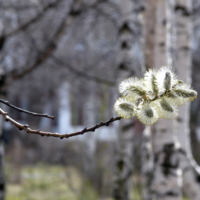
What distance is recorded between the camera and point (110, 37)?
548 inches

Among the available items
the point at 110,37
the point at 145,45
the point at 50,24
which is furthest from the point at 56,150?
the point at 145,45

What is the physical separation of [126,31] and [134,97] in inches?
199

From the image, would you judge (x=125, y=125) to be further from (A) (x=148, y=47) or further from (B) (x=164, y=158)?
(B) (x=164, y=158)

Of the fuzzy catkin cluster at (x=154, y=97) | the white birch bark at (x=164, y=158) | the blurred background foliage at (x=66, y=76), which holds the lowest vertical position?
the fuzzy catkin cluster at (x=154, y=97)

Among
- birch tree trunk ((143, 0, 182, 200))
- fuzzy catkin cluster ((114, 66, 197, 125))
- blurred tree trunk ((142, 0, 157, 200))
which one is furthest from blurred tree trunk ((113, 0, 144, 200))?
fuzzy catkin cluster ((114, 66, 197, 125))

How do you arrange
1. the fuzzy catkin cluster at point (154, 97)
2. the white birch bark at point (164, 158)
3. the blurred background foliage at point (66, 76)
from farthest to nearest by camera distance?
1. the blurred background foliage at point (66, 76)
2. the white birch bark at point (164, 158)
3. the fuzzy catkin cluster at point (154, 97)

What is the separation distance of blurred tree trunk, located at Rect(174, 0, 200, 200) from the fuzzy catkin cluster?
353 centimetres

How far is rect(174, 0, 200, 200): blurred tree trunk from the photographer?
196 inches

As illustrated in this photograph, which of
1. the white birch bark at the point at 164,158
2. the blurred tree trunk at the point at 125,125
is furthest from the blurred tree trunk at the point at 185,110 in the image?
the blurred tree trunk at the point at 125,125

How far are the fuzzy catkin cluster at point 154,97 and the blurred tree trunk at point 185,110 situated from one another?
3533 mm

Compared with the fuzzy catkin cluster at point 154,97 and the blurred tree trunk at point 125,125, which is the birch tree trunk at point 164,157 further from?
the fuzzy catkin cluster at point 154,97

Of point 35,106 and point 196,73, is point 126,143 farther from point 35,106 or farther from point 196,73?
point 35,106

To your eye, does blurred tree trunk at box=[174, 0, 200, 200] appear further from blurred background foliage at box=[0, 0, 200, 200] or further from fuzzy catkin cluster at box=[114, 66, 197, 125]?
fuzzy catkin cluster at box=[114, 66, 197, 125]

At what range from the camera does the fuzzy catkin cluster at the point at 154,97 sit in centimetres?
157
